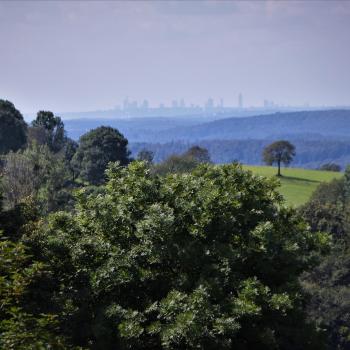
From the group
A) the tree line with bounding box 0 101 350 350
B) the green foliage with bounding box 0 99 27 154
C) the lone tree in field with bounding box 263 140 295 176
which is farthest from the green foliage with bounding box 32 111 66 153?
Result: the tree line with bounding box 0 101 350 350

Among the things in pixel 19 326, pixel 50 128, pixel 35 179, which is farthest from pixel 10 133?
pixel 19 326

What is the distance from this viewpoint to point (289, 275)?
1573 centimetres

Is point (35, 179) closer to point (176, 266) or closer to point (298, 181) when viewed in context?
point (176, 266)

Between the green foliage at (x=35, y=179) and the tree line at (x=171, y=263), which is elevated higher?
the tree line at (x=171, y=263)

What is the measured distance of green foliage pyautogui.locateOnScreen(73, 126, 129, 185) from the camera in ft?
232

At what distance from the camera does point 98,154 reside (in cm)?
7125

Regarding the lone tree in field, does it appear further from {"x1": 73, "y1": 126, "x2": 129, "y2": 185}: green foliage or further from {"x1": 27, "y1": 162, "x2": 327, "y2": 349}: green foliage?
{"x1": 27, "y1": 162, "x2": 327, "y2": 349}: green foliage

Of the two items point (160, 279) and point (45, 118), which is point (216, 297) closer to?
point (160, 279)

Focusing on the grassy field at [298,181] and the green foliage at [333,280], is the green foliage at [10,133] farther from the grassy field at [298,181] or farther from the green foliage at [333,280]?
the green foliage at [333,280]

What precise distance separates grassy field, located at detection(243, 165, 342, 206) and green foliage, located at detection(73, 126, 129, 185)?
18.4 metres

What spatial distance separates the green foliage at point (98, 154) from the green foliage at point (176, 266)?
53288 millimetres

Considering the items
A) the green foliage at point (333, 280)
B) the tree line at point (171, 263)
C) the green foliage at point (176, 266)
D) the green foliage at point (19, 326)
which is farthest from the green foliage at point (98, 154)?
the green foliage at point (19, 326)

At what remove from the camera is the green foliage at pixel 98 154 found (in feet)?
232

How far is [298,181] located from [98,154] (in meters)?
36.5
